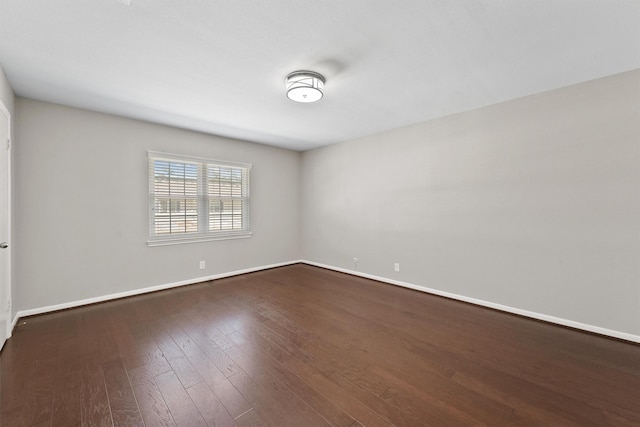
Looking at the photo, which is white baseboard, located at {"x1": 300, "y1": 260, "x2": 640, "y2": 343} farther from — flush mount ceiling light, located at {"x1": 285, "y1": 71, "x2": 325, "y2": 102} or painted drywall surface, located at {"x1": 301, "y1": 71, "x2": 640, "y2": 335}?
flush mount ceiling light, located at {"x1": 285, "y1": 71, "x2": 325, "y2": 102}

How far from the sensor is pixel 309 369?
6.49 ft

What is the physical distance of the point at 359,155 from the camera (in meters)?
4.68

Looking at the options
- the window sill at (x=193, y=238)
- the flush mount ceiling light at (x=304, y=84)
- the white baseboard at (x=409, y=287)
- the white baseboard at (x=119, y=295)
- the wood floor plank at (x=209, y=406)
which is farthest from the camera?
the window sill at (x=193, y=238)

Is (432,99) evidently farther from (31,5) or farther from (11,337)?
(11,337)

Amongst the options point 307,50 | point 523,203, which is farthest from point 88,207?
point 523,203

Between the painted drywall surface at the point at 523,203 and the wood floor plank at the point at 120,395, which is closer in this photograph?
the wood floor plank at the point at 120,395

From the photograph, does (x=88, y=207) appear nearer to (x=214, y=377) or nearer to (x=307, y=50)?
(x=214, y=377)

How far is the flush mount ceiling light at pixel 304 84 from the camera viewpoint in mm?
2389

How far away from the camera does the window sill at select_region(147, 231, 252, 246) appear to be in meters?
3.81

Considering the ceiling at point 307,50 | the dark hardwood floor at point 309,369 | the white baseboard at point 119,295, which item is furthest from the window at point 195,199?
the dark hardwood floor at point 309,369

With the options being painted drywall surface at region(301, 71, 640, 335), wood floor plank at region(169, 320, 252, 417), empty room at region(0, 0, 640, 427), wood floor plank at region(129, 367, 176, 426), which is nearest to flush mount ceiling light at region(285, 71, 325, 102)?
empty room at region(0, 0, 640, 427)

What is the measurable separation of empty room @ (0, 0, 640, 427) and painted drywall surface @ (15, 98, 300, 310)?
2cm

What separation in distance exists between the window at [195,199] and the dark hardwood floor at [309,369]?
1.23 metres

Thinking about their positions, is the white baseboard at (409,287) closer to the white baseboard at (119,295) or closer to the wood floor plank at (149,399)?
the white baseboard at (119,295)
